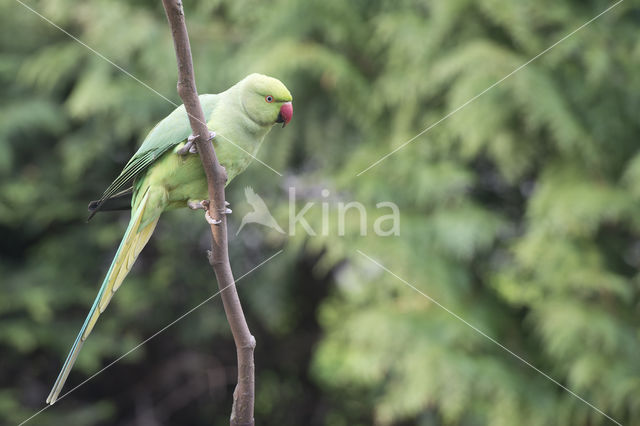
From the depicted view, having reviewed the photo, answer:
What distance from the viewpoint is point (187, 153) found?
1135 mm

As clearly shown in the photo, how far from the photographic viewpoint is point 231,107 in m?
1.15

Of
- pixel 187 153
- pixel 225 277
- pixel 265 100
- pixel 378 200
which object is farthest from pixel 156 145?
pixel 378 200

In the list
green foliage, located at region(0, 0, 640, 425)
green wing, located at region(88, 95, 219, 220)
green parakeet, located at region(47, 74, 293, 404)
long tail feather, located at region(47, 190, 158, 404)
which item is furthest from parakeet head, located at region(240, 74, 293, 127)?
green foliage, located at region(0, 0, 640, 425)

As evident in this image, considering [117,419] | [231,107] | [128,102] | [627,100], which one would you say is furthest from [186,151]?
[117,419]

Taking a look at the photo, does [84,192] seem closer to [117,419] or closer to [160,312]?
[160,312]

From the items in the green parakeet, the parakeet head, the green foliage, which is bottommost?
the green foliage

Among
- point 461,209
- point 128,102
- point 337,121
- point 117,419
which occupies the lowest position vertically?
point 117,419

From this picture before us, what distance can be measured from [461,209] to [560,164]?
534 mm

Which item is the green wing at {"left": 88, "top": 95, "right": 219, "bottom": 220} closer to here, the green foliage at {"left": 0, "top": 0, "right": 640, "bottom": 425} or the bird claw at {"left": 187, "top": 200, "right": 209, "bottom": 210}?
the bird claw at {"left": 187, "top": 200, "right": 209, "bottom": 210}

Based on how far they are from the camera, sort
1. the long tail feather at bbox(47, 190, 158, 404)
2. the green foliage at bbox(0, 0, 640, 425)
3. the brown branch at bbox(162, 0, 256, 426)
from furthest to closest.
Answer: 1. the green foliage at bbox(0, 0, 640, 425)
2. the brown branch at bbox(162, 0, 256, 426)
3. the long tail feather at bbox(47, 190, 158, 404)

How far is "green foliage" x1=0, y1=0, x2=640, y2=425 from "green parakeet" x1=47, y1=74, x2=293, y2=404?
76.1 inches

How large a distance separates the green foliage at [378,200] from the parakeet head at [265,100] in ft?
6.46

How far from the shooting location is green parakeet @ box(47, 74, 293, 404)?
1.12 meters

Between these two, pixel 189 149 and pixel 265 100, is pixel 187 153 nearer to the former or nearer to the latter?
pixel 189 149
